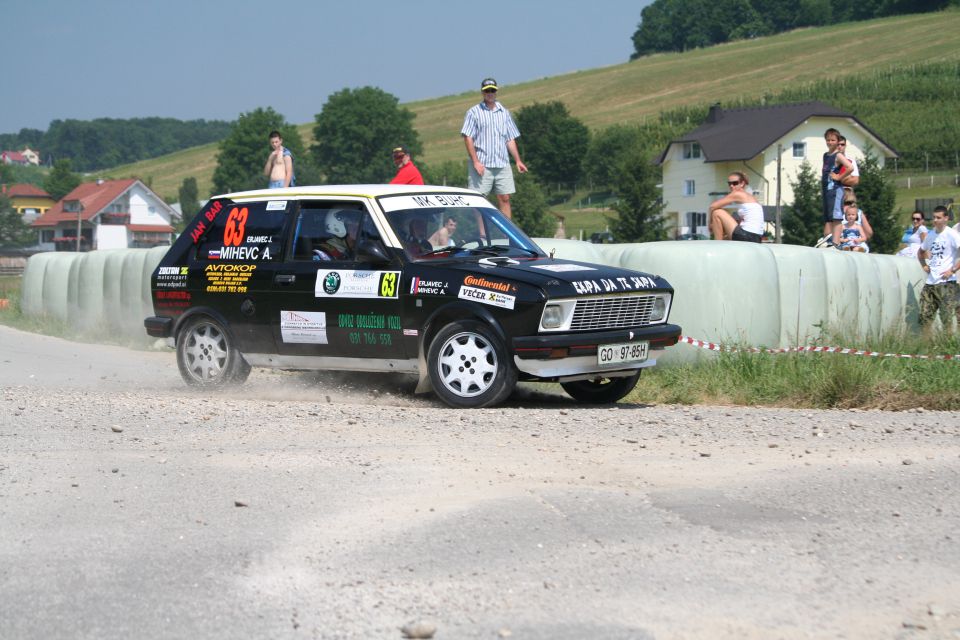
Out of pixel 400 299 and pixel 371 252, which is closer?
pixel 400 299

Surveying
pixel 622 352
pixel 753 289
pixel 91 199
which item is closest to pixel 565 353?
Result: pixel 622 352

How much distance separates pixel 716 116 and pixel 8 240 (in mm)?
76149

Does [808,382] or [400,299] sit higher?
[400,299]

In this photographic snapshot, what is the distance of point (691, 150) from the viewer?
341 ft

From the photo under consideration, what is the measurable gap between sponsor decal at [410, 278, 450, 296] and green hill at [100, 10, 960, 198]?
106 metres

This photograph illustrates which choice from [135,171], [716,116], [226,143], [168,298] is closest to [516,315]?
[168,298]

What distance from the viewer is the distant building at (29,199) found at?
6865 inches

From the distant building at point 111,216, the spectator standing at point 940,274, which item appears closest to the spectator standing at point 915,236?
the spectator standing at point 940,274

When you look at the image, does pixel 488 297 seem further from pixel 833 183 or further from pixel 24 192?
pixel 24 192

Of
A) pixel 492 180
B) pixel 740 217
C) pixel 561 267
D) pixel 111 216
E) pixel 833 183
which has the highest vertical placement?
pixel 111 216

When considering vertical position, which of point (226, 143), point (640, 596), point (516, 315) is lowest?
point (640, 596)

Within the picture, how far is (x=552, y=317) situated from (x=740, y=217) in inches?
275

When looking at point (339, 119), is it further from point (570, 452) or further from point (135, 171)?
point (570, 452)

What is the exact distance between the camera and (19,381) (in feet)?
→ 42.1
